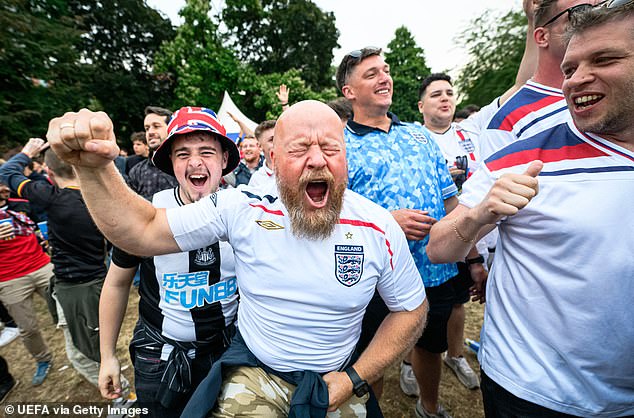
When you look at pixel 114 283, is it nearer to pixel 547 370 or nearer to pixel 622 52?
pixel 547 370

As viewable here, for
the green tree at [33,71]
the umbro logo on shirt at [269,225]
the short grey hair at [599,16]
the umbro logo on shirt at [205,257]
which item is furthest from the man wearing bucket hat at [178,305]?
the green tree at [33,71]

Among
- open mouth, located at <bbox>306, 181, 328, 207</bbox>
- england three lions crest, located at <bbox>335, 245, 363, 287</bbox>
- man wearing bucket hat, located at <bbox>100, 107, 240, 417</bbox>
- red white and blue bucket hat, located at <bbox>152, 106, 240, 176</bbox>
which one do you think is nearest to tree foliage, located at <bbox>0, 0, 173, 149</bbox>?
red white and blue bucket hat, located at <bbox>152, 106, 240, 176</bbox>

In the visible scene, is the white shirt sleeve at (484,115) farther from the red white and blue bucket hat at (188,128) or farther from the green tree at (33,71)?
the green tree at (33,71)

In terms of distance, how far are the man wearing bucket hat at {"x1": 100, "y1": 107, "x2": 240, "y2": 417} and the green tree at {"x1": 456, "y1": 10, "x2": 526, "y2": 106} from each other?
1338cm

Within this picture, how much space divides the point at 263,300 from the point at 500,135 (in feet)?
5.24

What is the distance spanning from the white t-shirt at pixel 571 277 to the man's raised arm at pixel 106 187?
1.34 meters

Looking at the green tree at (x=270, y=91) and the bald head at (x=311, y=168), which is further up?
the green tree at (x=270, y=91)

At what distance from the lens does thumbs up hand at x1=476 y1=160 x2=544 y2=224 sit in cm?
103

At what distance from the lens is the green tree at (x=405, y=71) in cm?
2480

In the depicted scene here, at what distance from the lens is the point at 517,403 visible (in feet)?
4.12

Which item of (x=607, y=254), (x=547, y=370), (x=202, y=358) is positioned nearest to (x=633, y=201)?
(x=607, y=254)

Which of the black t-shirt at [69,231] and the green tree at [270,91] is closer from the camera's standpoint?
the black t-shirt at [69,231]

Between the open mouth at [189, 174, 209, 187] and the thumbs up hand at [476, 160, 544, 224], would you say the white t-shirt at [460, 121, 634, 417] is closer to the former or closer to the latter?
the thumbs up hand at [476, 160, 544, 224]

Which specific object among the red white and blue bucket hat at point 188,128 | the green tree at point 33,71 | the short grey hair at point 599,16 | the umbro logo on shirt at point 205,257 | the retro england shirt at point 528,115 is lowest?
the umbro logo on shirt at point 205,257
